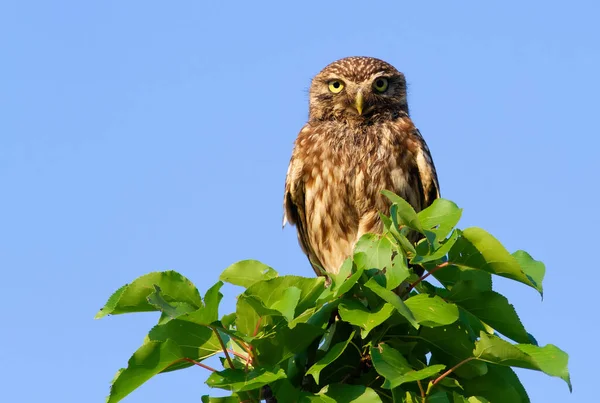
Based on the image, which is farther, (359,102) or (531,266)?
(359,102)

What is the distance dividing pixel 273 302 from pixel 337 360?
455 mm

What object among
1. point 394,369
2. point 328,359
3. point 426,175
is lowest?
point 394,369

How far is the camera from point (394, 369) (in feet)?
10.6

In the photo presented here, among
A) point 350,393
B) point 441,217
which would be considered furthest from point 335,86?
point 350,393

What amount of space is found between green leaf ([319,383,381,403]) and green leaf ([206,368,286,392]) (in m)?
0.24

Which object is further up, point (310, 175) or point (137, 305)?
point (310, 175)

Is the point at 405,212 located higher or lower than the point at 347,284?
higher

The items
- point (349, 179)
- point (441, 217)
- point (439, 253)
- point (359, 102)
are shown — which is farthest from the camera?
point (359, 102)

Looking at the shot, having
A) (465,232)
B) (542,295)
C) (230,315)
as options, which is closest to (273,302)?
(230,315)

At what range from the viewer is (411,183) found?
21.2 ft

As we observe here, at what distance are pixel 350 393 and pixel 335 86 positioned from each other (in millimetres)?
4204

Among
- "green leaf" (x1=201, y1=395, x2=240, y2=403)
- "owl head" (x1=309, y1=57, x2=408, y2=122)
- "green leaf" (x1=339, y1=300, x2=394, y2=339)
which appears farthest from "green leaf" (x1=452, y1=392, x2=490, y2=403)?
"owl head" (x1=309, y1=57, x2=408, y2=122)

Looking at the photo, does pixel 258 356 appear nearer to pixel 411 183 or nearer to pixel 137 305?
pixel 137 305

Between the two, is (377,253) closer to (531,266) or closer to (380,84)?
(531,266)
